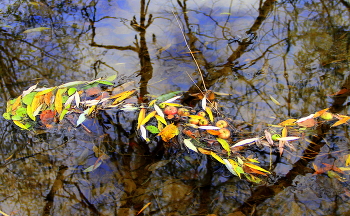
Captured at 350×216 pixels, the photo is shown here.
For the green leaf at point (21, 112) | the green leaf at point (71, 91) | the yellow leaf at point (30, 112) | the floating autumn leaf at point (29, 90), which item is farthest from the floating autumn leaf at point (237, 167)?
the floating autumn leaf at point (29, 90)

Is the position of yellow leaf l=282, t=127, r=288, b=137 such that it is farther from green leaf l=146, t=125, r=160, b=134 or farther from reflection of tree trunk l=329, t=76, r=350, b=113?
green leaf l=146, t=125, r=160, b=134

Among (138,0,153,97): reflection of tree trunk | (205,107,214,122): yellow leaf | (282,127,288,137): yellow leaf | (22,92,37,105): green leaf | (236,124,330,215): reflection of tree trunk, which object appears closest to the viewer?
(236,124,330,215): reflection of tree trunk

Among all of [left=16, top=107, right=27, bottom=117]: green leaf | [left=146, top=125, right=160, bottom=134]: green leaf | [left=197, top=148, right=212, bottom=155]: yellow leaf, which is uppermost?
[left=16, top=107, right=27, bottom=117]: green leaf

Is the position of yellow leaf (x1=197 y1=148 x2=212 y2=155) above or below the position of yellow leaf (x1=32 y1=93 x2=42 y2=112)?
below

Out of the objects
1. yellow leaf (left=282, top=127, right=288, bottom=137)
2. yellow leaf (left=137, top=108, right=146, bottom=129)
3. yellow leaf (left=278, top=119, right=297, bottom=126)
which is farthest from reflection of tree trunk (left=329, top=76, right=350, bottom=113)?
yellow leaf (left=137, top=108, right=146, bottom=129)

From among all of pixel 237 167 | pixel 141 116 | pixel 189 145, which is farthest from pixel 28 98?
pixel 237 167

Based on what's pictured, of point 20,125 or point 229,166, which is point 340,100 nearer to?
point 229,166

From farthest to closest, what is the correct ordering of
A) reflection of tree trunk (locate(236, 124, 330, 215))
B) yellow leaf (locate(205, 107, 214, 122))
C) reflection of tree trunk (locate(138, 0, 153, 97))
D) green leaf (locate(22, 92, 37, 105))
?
reflection of tree trunk (locate(138, 0, 153, 97)) < green leaf (locate(22, 92, 37, 105)) < yellow leaf (locate(205, 107, 214, 122)) < reflection of tree trunk (locate(236, 124, 330, 215))

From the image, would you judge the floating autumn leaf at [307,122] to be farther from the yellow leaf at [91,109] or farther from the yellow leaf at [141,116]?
the yellow leaf at [91,109]
